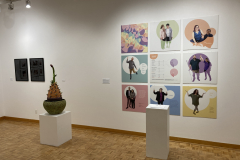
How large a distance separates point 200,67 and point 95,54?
2.51 m

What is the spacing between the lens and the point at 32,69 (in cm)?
571

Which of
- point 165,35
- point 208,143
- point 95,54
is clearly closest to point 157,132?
point 208,143

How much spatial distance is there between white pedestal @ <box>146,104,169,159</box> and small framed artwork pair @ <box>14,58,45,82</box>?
364cm

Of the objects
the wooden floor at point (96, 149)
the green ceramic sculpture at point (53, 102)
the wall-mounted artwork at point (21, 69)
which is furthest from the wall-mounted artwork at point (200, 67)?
the wall-mounted artwork at point (21, 69)

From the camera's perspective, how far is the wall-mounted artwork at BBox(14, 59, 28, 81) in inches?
→ 229

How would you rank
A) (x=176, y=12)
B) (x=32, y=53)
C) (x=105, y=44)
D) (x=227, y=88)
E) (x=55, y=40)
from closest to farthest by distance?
(x=227, y=88)
(x=176, y=12)
(x=105, y=44)
(x=55, y=40)
(x=32, y=53)

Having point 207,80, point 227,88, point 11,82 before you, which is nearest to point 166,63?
point 207,80

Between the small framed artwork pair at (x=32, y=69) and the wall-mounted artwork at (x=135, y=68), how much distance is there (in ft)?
8.49

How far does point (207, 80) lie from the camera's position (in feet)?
12.6

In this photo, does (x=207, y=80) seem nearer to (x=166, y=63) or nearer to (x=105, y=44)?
(x=166, y=63)

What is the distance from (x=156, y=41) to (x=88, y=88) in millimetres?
A: 2126

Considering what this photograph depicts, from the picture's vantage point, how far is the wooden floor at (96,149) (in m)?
3.47

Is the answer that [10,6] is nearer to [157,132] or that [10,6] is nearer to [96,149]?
[96,149]

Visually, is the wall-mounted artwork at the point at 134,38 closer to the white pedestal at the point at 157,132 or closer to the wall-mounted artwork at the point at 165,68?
the wall-mounted artwork at the point at 165,68
